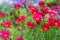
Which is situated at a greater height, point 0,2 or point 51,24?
point 51,24

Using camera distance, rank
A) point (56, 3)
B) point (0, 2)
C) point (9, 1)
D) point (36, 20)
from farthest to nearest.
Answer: point (56, 3) → point (0, 2) → point (9, 1) → point (36, 20)

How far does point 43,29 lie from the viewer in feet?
8.03

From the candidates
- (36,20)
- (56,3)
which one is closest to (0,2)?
(56,3)

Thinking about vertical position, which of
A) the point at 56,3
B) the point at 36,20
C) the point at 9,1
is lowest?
the point at 56,3

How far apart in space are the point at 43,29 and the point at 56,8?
16.6 inches

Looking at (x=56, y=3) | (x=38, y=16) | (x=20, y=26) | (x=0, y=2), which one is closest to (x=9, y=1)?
(x=0, y=2)

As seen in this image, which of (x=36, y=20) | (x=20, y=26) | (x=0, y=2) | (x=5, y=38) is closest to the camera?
(x=5, y=38)

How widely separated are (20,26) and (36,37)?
29 centimetres

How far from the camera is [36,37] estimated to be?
8.39ft

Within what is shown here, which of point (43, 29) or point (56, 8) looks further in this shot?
point (56, 8)

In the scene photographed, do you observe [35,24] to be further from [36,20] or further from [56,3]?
[56,3]

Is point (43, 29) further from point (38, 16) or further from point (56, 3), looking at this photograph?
point (56, 3)

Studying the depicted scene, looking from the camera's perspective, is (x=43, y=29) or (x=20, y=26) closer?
(x=43, y=29)

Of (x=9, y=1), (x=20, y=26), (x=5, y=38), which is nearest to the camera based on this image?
(x=5, y=38)
